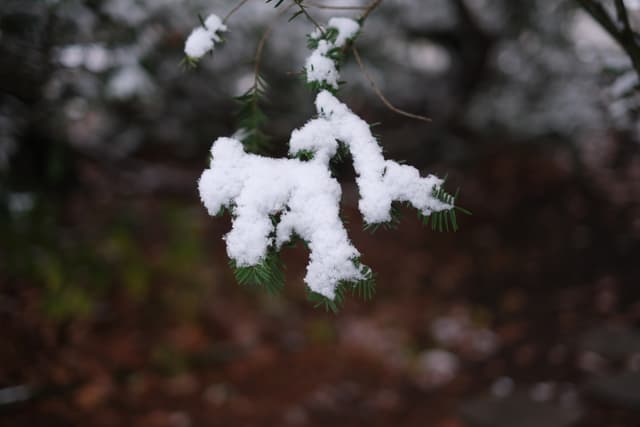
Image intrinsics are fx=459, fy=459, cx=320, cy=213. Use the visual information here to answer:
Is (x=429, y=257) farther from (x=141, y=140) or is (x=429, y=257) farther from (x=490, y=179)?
(x=141, y=140)

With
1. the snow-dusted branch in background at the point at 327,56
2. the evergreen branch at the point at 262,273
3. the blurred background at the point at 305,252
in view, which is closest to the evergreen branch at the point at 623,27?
the blurred background at the point at 305,252

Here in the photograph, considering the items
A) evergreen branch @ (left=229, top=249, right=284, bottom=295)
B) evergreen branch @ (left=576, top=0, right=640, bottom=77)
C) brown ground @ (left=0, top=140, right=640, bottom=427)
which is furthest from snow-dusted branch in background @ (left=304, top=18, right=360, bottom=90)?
brown ground @ (left=0, top=140, right=640, bottom=427)

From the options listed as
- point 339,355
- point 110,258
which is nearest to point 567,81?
point 339,355

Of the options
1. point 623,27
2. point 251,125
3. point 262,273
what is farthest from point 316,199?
point 623,27

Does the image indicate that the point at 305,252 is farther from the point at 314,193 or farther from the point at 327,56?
the point at 314,193

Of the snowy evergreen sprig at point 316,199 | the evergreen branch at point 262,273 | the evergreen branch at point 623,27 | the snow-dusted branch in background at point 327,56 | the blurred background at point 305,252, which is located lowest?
the evergreen branch at point 262,273

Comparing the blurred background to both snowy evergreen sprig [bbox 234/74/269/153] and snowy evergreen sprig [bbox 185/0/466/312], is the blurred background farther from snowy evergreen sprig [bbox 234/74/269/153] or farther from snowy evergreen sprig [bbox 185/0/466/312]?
snowy evergreen sprig [bbox 185/0/466/312]

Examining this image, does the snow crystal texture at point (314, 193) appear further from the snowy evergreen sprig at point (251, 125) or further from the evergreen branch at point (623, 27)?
the evergreen branch at point (623, 27)

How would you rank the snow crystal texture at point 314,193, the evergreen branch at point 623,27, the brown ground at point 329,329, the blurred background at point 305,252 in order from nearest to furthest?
1. the snow crystal texture at point 314,193
2. the evergreen branch at point 623,27
3. the blurred background at point 305,252
4. the brown ground at point 329,329

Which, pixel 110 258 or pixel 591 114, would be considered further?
pixel 591 114
